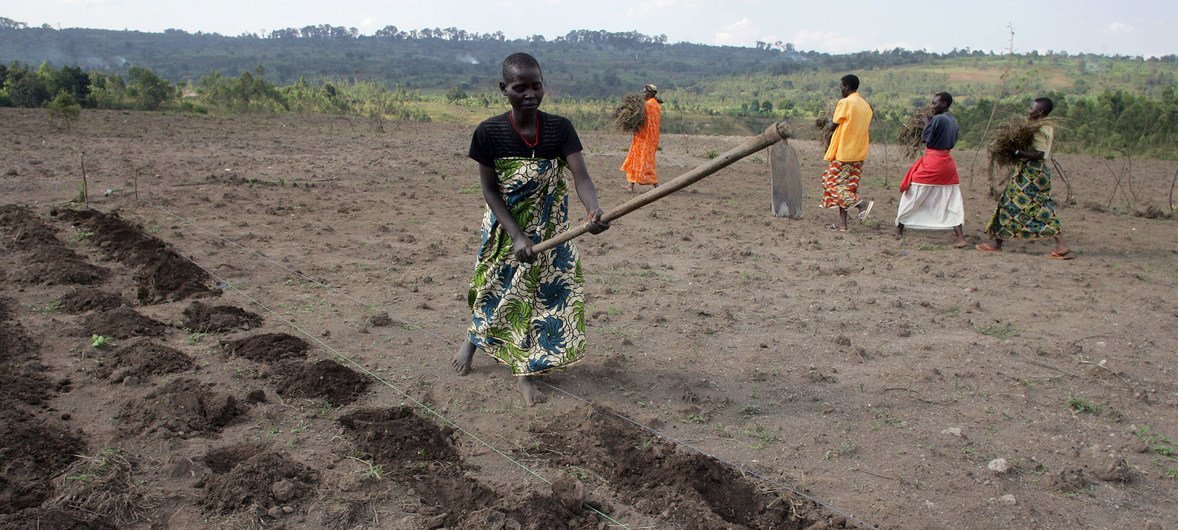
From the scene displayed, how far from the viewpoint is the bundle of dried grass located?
6.85 m

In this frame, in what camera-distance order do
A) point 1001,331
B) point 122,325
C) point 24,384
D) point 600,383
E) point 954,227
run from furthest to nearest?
1. point 954,227
2. point 1001,331
3. point 122,325
4. point 600,383
5. point 24,384

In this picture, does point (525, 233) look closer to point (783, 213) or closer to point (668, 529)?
point (668, 529)

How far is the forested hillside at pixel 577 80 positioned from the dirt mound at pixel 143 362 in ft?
26.8

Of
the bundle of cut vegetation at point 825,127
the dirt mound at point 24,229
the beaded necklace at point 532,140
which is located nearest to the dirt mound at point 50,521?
the beaded necklace at point 532,140

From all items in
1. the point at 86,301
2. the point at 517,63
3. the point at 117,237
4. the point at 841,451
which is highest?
the point at 517,63

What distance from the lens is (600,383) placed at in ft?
14.0

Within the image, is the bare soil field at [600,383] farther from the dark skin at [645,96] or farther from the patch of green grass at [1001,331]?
the dark skin at [645,96]

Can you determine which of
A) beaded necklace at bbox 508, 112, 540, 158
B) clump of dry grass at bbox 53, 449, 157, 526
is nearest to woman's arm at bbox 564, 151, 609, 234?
beaded necklace at bbox 508, 112, 540, 158

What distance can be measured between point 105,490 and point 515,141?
214cm

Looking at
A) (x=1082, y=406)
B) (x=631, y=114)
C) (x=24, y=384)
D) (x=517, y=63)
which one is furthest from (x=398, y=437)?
(x=631, y=114)

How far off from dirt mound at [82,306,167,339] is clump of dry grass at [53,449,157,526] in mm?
1586

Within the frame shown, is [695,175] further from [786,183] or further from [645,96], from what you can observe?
[645,96]

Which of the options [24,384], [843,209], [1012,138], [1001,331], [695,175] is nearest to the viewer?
[695,175]

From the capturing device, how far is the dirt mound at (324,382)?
3943 millimetres
